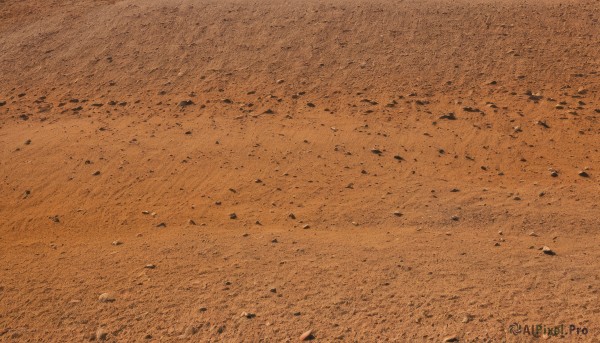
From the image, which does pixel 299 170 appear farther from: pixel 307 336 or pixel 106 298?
pixel 307 336

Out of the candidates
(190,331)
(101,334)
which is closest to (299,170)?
(190,331)

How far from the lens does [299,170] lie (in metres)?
7.70

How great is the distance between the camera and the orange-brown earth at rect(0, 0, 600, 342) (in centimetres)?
486

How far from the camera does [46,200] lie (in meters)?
7.37

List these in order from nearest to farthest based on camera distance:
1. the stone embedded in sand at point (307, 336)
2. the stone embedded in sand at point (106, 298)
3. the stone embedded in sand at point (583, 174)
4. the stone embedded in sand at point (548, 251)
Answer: the stone embedded in sand at point (307, 336) < the stone embedded in sand at point (106, 298) < the stone embedded in sand at point (548, 251) < the stone embedded in sand at point (583, 174)

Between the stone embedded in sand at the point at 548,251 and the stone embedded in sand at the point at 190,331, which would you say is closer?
the stone embedded in sand at the point at 190,331

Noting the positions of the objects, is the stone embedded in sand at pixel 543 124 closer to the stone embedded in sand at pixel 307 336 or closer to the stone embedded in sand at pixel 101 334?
the stone embedded in sand at pixel 307 336

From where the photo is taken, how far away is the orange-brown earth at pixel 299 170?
4.86 metres

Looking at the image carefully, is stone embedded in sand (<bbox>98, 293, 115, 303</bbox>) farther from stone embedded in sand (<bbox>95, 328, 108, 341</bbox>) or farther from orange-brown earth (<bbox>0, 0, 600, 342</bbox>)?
stone embedded in sand (<bbox>95, 328, 108, 341</bbox>)

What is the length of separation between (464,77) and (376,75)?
4.90 ft

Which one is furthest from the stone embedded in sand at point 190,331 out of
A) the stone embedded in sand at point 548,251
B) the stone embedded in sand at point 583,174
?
the stone embedded in sand at point 583,174

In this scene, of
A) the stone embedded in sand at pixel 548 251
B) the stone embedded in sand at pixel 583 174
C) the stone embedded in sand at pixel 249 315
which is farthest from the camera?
the stone embedded in sand at pixel 583 174

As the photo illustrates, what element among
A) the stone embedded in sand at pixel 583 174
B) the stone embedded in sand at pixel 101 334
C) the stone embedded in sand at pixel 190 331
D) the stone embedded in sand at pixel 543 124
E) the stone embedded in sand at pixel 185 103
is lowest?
the stone embedded in sand at pixel 583 174

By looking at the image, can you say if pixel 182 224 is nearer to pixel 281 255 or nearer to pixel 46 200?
pixel 281 255
